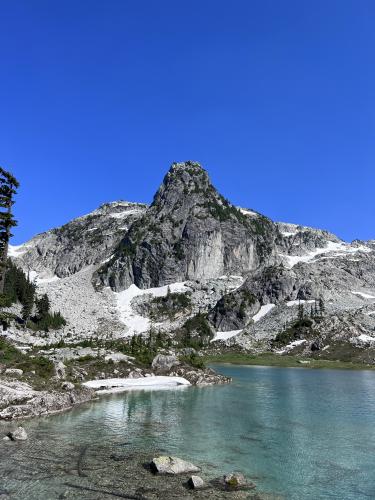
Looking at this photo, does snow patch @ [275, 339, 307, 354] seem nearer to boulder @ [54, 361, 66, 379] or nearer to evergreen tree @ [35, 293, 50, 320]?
evergreen tree @ [35, 293, 50, 320]

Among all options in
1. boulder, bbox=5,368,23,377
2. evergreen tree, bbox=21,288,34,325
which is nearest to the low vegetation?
boulder, bbox=5,368,23,377

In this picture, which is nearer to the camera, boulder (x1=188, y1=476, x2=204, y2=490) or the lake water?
boulder (x1=188, y1=476, x2=204, y2=490)

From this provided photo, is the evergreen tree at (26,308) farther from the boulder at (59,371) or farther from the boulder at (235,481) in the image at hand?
the boulder at (235,481)

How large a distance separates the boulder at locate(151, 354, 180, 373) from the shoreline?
2505 inches

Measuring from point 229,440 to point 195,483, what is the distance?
40.5 ft

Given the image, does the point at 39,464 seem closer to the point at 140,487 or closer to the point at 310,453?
the point at 140,487

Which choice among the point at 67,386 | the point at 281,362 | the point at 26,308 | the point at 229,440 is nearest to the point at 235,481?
the point at 229,440

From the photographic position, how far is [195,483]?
21719 millimetres

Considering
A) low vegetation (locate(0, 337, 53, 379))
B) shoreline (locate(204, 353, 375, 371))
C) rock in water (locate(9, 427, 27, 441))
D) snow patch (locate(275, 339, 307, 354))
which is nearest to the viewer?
rock in water (locate(9, 427, 27, 441))

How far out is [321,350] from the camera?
16925 cm

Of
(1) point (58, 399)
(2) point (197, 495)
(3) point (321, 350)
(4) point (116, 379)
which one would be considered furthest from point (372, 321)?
(2) point (197, 495)

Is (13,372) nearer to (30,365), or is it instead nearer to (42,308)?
(30,365)

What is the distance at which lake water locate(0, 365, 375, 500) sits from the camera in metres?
23.2

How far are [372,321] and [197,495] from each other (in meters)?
195
